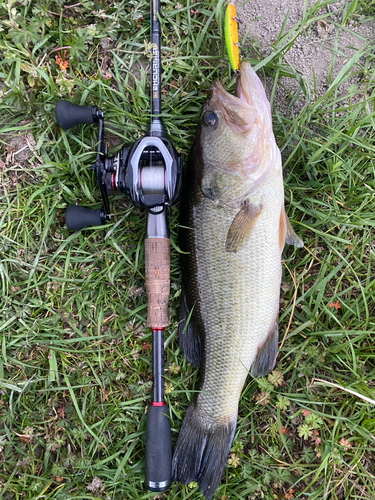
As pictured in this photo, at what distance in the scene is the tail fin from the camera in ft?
7.82

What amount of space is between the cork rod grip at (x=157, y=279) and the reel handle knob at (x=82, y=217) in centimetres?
39

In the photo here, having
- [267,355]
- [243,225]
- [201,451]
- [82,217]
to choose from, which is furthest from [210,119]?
[201,451]

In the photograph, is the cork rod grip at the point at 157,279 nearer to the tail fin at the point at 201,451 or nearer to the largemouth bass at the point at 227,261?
the largemouth bass at the point at 227,261

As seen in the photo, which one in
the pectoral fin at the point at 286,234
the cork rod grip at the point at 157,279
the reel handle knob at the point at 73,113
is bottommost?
the cork rod grip at the point at 157,279

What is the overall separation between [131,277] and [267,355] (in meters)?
1.10

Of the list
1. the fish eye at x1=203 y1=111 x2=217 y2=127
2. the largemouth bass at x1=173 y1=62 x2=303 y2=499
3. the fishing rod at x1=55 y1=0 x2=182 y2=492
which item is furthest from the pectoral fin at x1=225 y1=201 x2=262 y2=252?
the fish eye at x1=203 y1=111 x2=217 y2=127

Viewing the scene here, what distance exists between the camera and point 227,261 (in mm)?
2229

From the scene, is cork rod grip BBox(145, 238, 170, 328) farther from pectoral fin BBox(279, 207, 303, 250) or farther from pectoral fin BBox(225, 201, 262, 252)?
pectoral fin BBox(279, 207, 303, 250)

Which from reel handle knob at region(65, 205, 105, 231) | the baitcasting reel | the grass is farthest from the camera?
the grass

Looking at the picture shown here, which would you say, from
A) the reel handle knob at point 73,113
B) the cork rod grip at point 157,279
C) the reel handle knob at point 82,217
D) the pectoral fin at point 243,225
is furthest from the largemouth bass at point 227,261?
the reel handle knob at point 73,113

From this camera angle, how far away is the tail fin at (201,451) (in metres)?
2.38

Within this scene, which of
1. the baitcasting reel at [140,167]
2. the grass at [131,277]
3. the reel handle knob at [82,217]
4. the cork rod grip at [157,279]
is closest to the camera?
the baitcasting reel at [140,167]

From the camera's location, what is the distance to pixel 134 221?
2.63 metres

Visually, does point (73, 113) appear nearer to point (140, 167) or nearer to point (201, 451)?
point (140, 167)
